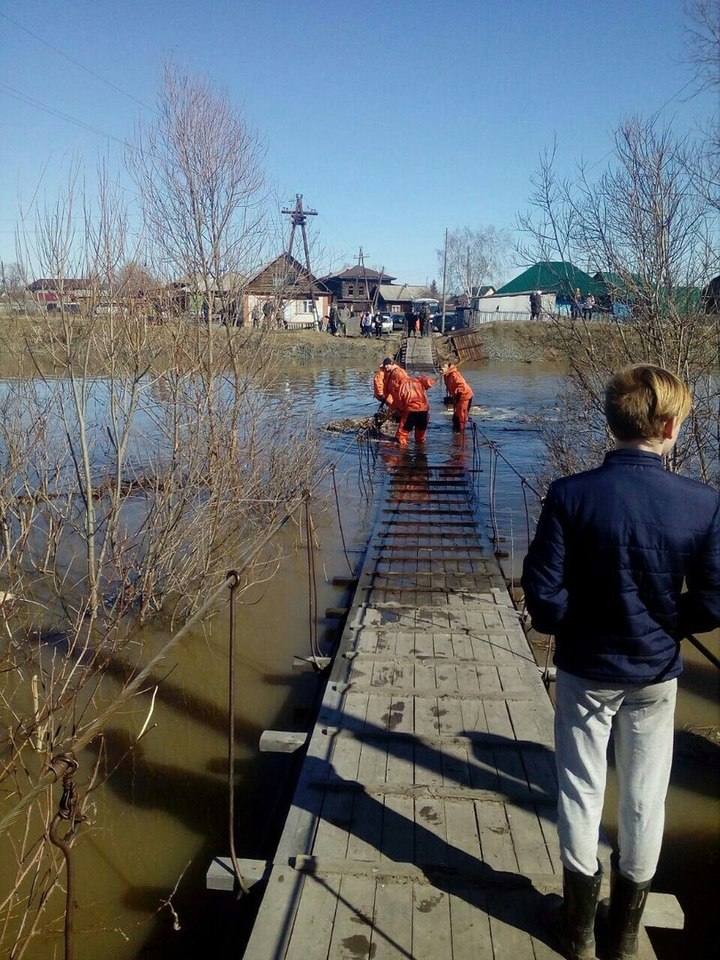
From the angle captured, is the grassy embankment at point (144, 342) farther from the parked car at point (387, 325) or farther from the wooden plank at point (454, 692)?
the parked car at point (387, 325)

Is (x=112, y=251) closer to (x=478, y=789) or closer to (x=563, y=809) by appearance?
(x=478, y=789)

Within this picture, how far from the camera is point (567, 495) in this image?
7.12ft

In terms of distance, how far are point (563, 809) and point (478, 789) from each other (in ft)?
3.78

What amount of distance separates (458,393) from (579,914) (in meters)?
14.0

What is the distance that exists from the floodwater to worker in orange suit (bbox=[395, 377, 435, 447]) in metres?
5.77

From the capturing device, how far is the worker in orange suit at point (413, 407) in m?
14.0

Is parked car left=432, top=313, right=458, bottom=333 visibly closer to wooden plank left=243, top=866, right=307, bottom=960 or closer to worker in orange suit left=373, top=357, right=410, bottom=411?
worker in orange suit left=373, top=357, right=410, bottom=411

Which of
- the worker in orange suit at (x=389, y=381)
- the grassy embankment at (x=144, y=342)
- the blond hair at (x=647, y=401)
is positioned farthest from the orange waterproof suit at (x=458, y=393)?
the blond hair at (x=647, y=401)

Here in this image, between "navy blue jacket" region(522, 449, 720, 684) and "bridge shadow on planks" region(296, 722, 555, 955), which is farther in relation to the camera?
"bridge shadow on planks" region(296, 722, 555, 955)

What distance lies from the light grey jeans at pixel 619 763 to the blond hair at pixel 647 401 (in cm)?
77

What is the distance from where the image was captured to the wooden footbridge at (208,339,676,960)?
266 cm

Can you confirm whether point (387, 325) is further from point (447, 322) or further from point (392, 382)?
point (392, 382)

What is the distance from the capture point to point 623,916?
2445mm

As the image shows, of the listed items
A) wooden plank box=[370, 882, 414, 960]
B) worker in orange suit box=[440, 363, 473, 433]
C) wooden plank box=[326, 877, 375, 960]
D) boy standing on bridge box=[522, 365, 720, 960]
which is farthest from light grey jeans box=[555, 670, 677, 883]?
worker in orange suit box=[440, 363, 473, 433]
